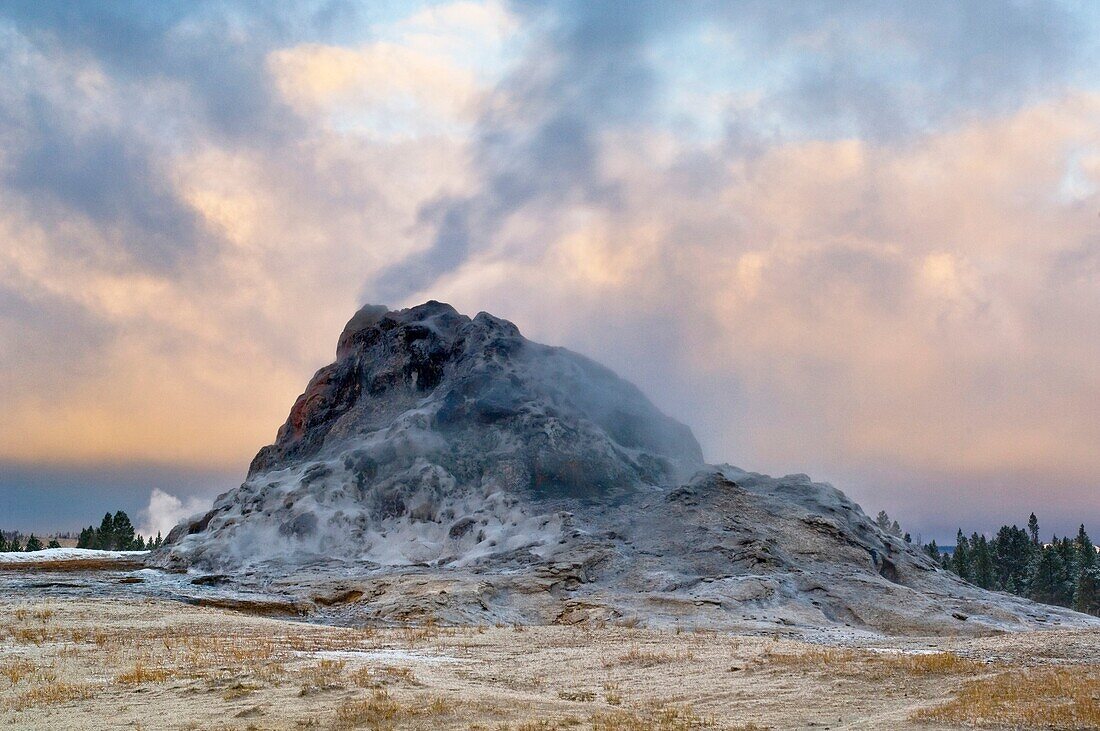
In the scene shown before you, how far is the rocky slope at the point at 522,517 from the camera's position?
148 ft

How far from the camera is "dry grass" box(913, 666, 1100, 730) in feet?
53.7

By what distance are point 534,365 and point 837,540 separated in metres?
A: 31.9

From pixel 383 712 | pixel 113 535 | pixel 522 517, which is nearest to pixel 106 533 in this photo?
pixel 113 535

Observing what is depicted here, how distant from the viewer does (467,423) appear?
237 feet

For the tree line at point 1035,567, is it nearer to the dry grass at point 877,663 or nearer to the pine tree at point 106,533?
the dry grass at point 877,663

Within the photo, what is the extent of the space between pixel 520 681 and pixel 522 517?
38.9m

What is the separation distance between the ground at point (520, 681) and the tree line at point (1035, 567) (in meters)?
79.3

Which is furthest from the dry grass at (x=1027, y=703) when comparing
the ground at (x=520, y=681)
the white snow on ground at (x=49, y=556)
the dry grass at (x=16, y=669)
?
the white snow on ground at (x=49, y=556)

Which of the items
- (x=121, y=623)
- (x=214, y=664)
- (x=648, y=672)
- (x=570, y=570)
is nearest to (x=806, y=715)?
(x=648, y=672)

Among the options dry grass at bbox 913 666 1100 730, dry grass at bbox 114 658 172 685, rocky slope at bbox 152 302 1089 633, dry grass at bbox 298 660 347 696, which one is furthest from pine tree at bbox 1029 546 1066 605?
dry grass at bbox 114 658 172 685

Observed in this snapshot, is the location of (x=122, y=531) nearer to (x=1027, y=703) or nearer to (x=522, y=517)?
(x=522, y=517)

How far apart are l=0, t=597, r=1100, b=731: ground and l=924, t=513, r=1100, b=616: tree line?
79.3 m

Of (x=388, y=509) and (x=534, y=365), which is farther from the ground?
(x=534, y=365)

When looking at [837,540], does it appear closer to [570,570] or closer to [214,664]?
[570,570]
